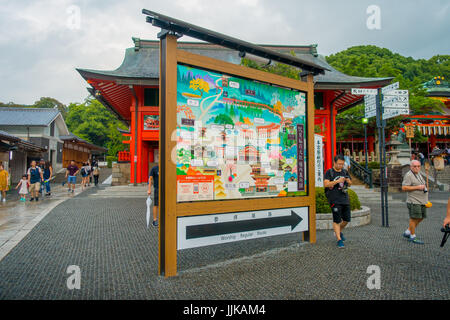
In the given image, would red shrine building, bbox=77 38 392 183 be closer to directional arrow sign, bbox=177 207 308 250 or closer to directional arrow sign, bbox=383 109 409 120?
directional arrow sign, bbox=383 109 409 120

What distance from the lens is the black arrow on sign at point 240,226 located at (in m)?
4.35

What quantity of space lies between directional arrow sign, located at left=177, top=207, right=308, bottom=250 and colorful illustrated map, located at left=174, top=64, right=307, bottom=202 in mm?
315

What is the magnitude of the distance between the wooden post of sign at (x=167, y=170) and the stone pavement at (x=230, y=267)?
0.30m

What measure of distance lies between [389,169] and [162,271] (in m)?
16.7

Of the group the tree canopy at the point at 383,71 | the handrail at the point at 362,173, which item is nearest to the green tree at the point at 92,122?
the tree canopy at the point at 383,71

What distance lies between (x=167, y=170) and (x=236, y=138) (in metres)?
1.42

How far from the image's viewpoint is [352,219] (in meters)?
7.55

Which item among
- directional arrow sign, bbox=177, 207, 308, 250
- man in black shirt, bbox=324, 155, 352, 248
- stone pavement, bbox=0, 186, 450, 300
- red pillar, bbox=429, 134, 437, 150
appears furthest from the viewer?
red pillar, bbox=429, 134, 437, 150

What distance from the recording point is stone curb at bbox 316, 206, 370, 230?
23.8ft

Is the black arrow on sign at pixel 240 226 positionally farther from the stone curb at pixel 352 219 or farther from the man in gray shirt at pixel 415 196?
the man in gray shirt at pixel 415 196

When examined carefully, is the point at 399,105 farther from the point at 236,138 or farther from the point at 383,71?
the point at 383,71

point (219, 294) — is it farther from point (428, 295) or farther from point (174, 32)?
point (174, 32)

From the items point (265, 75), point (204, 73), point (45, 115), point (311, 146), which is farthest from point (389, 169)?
point (45, 115)

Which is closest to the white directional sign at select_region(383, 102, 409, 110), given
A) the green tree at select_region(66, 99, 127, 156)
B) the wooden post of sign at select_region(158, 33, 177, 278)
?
the wooden post of sign at select_region(158, 33, 177, 278)
